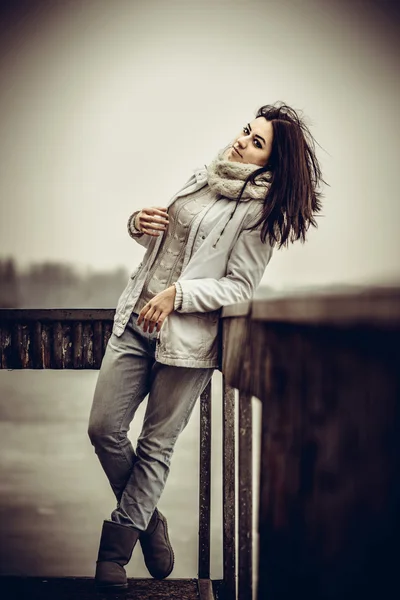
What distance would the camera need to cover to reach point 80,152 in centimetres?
512

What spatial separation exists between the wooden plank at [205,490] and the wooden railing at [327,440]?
1517 millimetres

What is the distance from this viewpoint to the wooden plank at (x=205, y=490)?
8.37 ft

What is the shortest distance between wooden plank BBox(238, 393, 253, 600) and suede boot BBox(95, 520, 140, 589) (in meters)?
0.67

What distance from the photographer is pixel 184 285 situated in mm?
1711

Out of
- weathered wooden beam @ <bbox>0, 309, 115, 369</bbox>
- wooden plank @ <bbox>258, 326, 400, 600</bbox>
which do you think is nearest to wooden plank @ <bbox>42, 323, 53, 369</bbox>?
weathered wooden beam @ <bbox>0, 309, 115, 369</bbox>

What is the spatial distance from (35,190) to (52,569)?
249 cm

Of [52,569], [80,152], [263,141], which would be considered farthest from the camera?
[80,152]

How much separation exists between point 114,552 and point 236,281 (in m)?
0.81

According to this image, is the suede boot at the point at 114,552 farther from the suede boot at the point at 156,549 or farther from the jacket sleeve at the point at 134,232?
the jacket sleeve at the point at 134,232

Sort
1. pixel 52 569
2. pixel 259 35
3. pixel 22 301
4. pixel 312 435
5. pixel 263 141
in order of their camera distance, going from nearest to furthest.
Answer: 1. pixel 312 435
2. pixel 263 141
3. pixel 52 569
4. pixel 22 301
5. pixel 259 35

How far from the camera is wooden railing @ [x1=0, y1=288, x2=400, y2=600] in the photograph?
0.48 m

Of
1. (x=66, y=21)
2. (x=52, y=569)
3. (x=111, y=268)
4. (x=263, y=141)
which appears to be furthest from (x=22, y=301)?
(x=263, y=141)

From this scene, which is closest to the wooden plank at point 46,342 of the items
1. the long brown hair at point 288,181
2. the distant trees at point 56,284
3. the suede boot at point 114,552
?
the suede boot at point 114,552

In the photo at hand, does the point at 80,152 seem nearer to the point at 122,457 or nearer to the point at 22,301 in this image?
the point at 22,301
